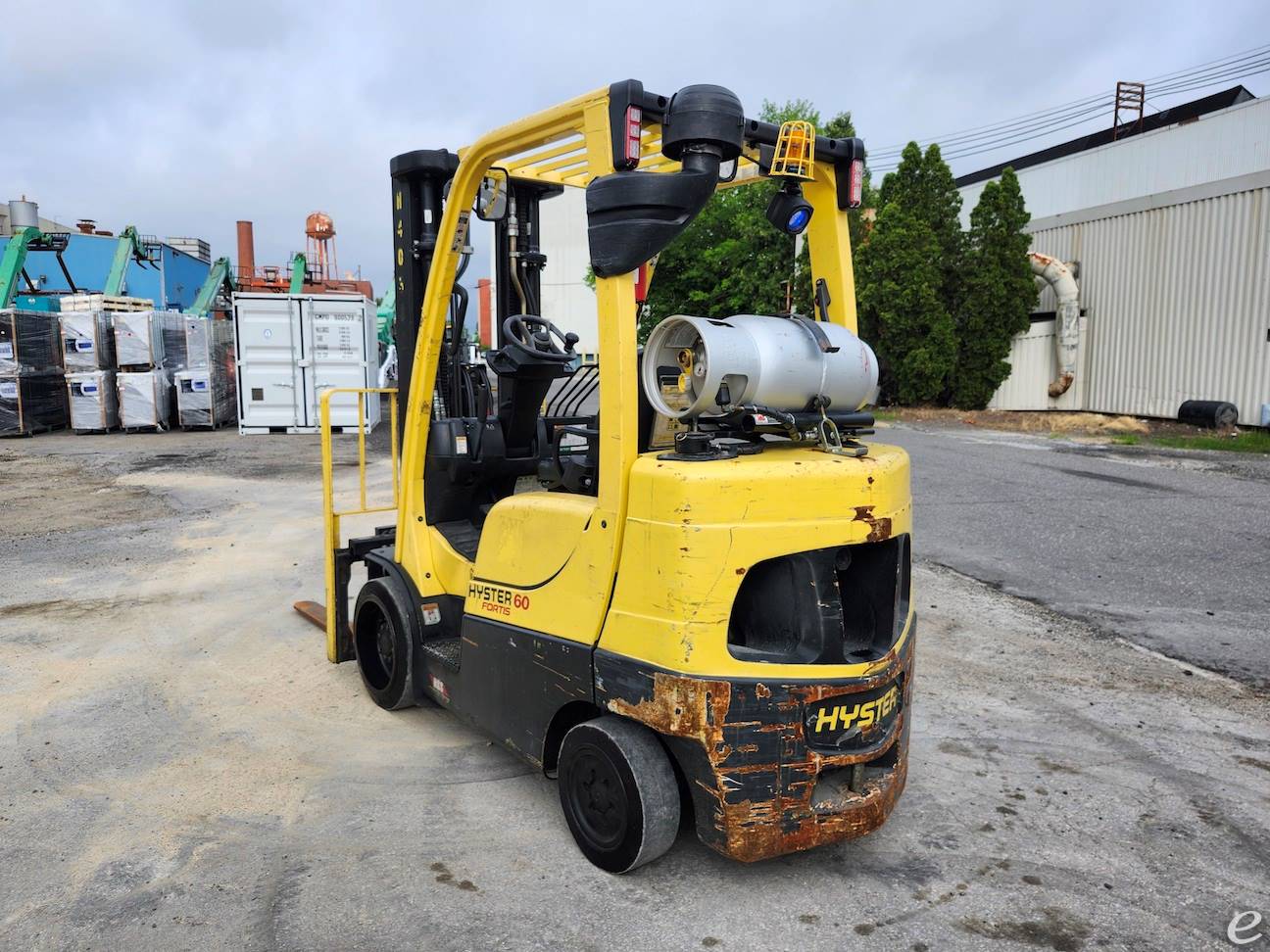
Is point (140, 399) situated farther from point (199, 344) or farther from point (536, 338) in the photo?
point (536, 338)

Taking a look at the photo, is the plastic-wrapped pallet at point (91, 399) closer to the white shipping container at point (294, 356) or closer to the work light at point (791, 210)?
the white shipping container at point (294, 356)

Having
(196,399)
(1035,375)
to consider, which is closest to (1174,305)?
(1035,375)

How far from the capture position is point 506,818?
12.0 ft

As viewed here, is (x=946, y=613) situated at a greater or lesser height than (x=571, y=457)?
lesser

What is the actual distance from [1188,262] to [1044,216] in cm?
563

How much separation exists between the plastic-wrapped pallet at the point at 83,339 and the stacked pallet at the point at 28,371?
0.42m

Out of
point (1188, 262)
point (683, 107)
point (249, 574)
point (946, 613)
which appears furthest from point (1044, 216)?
point (683, 107)

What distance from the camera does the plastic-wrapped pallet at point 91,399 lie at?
1917 cm

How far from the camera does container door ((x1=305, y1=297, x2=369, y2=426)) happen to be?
19.3 meters

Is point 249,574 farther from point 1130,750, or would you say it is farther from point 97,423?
point 97,423

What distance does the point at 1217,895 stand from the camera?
313 cm

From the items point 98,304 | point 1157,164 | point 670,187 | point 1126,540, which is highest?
point 1157,164

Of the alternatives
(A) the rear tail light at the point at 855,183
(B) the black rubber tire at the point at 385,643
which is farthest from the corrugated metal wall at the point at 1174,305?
(B) the black rubber tire at the point at 385,643

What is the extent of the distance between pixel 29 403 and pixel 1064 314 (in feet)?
77.8
